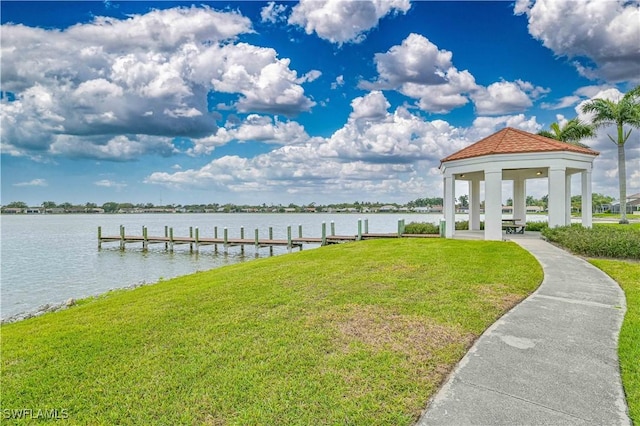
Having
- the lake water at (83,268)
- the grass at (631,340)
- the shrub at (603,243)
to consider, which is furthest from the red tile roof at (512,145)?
the lake water at (83,268)

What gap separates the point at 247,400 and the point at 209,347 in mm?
1428

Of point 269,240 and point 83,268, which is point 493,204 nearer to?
point 269,240

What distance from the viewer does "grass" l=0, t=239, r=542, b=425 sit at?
11.4 feet

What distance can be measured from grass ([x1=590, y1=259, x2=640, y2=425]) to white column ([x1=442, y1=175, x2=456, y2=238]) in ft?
27.9

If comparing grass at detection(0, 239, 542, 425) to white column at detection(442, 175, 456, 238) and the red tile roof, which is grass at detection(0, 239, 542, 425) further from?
white column at detection(442, 175, 456, 238)

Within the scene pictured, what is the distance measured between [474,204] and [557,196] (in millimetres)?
5959

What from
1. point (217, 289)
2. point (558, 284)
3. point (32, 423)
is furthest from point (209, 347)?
point (558, 284)

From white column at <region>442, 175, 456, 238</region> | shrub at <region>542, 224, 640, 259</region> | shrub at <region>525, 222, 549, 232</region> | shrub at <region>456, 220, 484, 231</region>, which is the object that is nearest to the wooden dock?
white column at <region>442, 175, 456, 238</region>

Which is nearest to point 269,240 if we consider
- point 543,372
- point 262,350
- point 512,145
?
point 512,145

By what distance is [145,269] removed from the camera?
20.8 m

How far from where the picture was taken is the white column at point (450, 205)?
17.3 m

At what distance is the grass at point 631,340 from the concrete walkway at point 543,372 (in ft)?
0.23

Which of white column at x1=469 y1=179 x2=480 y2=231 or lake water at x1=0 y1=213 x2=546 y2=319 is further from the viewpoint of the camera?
white column at x1=469 y1=179 x2=480 y2=231

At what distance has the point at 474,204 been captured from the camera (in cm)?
2080
